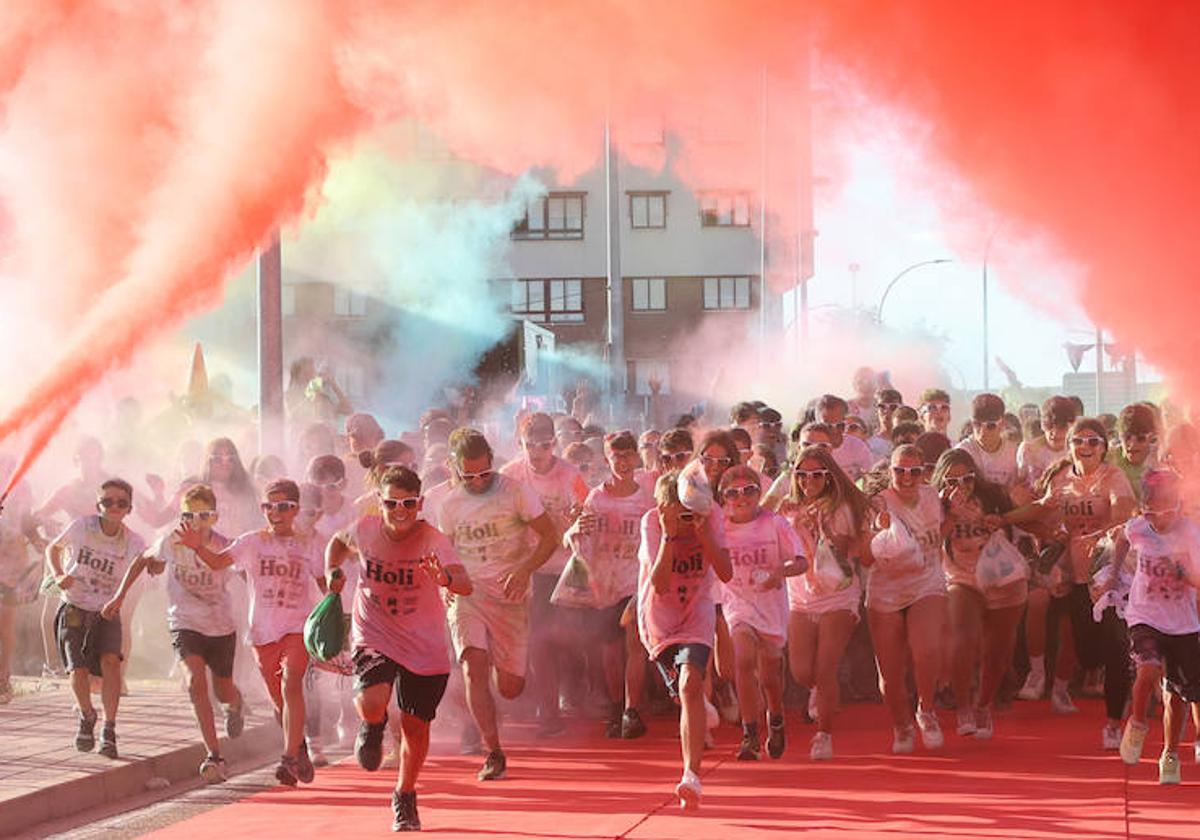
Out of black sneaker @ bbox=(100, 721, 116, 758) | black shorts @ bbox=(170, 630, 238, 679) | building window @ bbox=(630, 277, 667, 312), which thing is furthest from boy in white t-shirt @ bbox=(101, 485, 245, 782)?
building window @ bbox=(630, 277, 667, 312)

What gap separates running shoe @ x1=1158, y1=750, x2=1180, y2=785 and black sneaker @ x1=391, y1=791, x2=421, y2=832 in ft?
13.0

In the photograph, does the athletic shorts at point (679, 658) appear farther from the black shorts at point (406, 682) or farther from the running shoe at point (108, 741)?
the running shoe at point (108, 741)

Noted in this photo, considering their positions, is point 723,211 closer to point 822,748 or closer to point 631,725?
point 631,725

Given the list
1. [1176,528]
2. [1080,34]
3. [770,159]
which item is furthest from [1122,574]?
[770,159]

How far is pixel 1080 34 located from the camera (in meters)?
8.77

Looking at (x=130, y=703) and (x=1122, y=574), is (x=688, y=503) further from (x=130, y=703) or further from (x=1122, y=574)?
(x=130, y=703)

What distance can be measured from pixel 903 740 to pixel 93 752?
15.8 ft

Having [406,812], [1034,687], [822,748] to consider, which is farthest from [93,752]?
[1034,687]

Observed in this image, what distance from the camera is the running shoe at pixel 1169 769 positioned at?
37.1 feet

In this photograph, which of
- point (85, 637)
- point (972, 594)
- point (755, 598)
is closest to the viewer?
point (755, 598)

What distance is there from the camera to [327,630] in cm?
1073

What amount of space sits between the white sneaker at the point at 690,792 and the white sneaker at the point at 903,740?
275cm

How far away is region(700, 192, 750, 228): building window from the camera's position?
60094mm

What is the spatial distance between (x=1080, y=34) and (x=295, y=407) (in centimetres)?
1384
